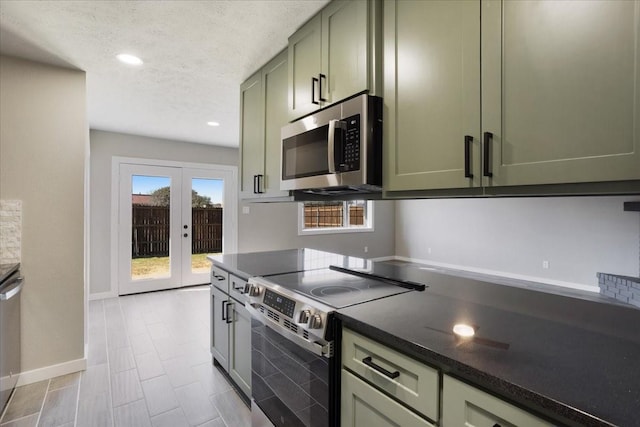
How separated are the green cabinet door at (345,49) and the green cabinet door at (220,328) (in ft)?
5.01

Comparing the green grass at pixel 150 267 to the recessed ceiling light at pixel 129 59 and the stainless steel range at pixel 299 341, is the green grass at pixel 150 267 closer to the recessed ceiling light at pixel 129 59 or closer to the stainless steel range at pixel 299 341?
the recessed ceiling light at pixel 129 59

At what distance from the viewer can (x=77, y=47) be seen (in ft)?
7.03

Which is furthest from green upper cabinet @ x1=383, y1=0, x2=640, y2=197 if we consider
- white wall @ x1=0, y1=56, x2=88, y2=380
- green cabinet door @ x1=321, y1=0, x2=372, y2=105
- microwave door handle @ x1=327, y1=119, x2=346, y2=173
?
white wall @ x1=0, y1=56, x2=88, y2=380

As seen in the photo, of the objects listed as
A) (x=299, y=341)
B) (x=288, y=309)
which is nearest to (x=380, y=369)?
(x=299, y=341)

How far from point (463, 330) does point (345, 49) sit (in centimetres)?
138

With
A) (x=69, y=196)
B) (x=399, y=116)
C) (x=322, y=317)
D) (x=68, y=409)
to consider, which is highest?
(x=399, y=116)

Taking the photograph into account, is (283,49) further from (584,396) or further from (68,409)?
(68,409)

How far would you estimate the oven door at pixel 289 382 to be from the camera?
1.24 m

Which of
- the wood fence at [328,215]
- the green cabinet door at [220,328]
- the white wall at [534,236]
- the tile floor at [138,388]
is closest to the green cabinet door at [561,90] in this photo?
the green cabinet door at [220,328]

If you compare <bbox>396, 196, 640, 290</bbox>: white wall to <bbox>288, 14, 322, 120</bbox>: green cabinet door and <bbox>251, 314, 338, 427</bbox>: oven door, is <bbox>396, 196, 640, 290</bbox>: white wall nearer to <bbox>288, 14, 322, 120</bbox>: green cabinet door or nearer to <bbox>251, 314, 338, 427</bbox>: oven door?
<bbox>288, 14, 322, 120</bbox>: green cabinet door

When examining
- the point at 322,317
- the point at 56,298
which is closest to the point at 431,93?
the point at 322,317

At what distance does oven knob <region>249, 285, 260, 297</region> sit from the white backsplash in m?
1.95

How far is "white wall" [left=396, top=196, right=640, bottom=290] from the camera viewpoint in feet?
15.0

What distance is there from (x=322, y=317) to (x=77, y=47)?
7.95ft
